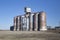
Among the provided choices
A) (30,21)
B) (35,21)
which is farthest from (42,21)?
(30,21)

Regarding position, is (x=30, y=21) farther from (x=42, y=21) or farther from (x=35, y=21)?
(x=42, y=21)

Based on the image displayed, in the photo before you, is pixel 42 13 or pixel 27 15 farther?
pixel 27 15

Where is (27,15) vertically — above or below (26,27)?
above

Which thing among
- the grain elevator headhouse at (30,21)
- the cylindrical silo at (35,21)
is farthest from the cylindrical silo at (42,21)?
the cylindrical silo at (35,21)

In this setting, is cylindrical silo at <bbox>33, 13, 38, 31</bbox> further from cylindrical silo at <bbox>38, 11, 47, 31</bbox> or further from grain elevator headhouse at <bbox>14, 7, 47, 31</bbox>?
cylindrical silo at <bbox>38, 11, 47, 31</bbox>

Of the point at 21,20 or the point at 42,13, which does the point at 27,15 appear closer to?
the point at 21,20

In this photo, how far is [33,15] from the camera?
4860 inches

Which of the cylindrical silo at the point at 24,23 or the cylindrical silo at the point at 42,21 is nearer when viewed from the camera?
the cylindrical silo at the point at 42,21

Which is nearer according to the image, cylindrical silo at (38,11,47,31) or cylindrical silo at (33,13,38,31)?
cylindrical silo at (38,11,47,31)

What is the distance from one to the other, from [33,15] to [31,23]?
21.8 feet

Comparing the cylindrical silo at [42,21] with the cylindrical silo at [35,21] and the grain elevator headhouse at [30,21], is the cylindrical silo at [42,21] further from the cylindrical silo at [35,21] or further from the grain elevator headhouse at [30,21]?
the cylindrical silo at [35,21]

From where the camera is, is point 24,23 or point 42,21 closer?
point 42,21

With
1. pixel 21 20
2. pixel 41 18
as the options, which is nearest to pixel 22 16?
pixel 21 20

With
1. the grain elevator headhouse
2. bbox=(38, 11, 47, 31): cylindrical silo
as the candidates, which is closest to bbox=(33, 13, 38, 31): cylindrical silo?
the grain elevator headhouse
